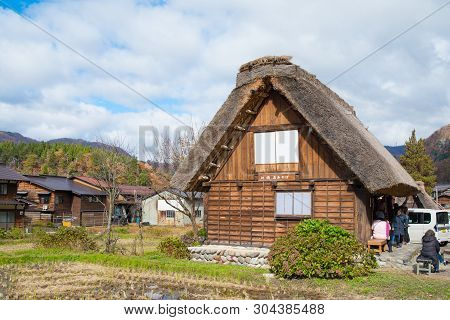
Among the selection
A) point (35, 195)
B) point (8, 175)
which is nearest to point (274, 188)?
point (8, 175)

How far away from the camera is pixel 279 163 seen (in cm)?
1595

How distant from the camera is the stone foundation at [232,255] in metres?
14.5

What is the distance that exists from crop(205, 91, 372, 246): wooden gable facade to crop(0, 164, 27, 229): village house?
27.0 metres

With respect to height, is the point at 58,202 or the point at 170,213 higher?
the point at 58,202

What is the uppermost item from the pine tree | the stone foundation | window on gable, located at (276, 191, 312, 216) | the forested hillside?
the forested hillside

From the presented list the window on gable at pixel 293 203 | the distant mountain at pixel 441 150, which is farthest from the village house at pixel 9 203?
the distant mountain at pixel 441 150

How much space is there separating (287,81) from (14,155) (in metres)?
104

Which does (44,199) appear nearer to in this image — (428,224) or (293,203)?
(293,203)

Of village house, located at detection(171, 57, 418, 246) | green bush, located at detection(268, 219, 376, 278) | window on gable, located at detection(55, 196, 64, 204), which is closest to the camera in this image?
green bush, located at detection(268, 219, 376, 278)

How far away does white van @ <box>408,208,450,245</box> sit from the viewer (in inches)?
807

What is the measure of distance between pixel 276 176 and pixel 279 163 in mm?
482

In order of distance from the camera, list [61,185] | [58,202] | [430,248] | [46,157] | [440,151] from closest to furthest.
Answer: [430,248] → [58,202] → [61,185] → [46,157] → [440,151]

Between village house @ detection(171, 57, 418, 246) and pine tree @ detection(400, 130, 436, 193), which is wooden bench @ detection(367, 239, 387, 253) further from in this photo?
pine tree @ detection(400, 130, 436, 193)

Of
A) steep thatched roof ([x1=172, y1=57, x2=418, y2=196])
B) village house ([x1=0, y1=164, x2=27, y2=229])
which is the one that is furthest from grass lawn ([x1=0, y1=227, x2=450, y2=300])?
Result: village house ([x1=0, y1=164, x2=27, y2=229])
